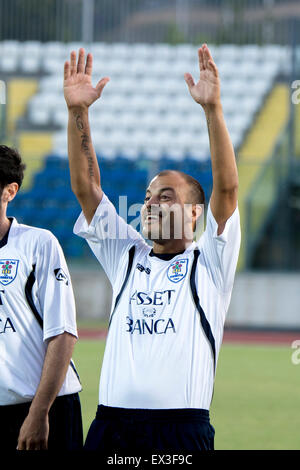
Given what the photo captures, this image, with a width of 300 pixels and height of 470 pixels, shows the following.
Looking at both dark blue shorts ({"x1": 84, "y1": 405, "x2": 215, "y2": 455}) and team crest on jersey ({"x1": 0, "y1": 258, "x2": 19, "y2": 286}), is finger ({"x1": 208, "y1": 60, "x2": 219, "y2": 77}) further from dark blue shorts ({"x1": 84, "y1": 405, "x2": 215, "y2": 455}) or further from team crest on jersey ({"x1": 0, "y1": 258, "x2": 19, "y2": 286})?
dark blue shorts ({"x1": 84, "y1": 405, "x2": 215, "y2": 455})

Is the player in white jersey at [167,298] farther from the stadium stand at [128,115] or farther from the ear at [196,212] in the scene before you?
the stadium stand at [128,115]

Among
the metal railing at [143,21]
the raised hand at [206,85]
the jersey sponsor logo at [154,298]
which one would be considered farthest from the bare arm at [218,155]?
the metal railing at [143,21]

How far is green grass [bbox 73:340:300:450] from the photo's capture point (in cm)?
→ 656

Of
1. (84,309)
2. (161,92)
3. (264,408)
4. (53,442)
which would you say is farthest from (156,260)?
(161,92)

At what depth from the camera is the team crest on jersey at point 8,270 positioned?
3.44 m

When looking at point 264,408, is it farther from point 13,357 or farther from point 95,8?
point 95,8

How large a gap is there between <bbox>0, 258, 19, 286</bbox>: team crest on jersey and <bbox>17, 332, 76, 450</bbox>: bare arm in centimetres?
31

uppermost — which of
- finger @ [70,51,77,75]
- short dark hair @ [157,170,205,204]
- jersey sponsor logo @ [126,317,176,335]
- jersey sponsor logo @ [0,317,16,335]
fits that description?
finger @ [70,51,77,75]

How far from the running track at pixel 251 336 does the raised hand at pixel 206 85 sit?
10.1 metres

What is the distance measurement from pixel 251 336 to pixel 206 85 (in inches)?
439

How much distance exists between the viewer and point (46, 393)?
3.30m

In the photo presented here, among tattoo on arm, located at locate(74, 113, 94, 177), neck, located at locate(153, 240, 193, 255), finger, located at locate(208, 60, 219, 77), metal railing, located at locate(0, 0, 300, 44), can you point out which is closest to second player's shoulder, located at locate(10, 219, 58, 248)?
tattoo on arm, located at locate(74, 113, 94, 177)

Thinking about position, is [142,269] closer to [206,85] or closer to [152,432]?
[152,432]
